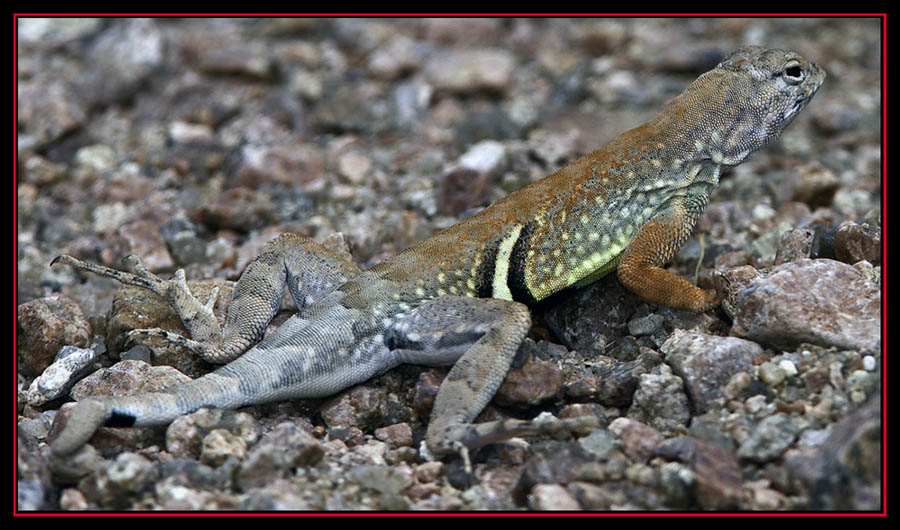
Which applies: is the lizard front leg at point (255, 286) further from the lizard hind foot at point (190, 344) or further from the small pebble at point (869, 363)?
the small pebble at point (869, 363)

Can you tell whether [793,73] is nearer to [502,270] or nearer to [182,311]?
[502,270]

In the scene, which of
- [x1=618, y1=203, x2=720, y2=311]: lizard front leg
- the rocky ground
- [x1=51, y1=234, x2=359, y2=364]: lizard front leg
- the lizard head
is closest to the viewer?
the rocky ground

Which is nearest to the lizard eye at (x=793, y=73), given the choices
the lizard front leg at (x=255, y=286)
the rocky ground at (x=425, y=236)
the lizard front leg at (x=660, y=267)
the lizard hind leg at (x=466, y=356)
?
the rocky ground at (x=425, y=236)

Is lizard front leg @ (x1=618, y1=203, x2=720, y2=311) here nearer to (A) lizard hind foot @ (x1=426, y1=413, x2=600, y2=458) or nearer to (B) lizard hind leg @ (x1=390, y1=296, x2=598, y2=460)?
(B) lizard hind leg @ (x1=390, y1=296, x2=598, y2=460)

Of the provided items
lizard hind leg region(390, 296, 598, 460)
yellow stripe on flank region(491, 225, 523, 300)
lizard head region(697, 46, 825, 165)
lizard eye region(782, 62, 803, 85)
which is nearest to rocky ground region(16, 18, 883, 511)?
lizard hind leg region(390, 296, 598, 460)

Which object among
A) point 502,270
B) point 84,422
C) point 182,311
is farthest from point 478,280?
point 84,422
